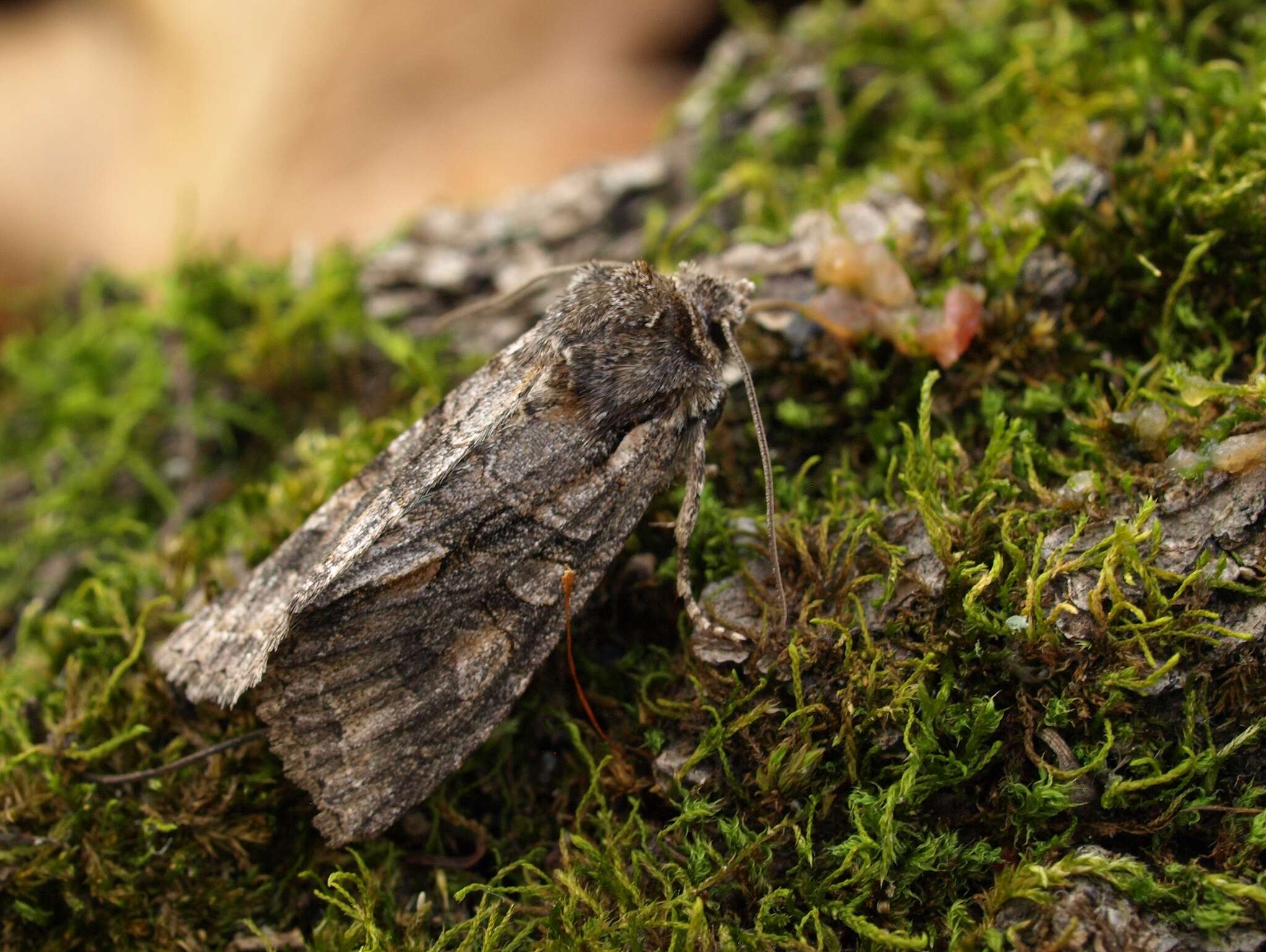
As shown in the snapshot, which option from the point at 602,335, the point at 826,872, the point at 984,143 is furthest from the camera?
the point at 984,143

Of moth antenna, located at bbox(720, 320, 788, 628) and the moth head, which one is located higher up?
the moth head

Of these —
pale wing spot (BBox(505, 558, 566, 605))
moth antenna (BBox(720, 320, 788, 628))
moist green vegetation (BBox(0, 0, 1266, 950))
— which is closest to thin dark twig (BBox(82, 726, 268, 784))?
moist green vegetation (BBox(0, 0, 1266, 950))

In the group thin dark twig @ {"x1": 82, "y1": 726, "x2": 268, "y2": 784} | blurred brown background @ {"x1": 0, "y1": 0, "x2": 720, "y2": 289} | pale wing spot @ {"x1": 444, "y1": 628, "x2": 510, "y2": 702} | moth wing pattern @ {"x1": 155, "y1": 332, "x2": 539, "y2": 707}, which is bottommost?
pale wing spot @ {"x1": 444, "y1": 628, "x2": 510, "y2": 702}

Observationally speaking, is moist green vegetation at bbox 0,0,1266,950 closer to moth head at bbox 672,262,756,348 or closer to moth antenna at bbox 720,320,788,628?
moth antenna at bbox 720,320,788,628

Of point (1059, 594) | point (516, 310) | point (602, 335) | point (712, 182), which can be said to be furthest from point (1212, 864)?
point (712, 182)

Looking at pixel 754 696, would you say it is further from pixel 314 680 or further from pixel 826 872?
pixel 314 680

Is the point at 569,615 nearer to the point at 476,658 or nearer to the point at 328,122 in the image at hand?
the point at 476,658

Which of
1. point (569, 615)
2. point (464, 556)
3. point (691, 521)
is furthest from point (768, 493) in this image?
point (464, 556)

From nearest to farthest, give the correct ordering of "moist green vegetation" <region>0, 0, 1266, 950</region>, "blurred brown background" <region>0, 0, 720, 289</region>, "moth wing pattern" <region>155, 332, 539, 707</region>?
"moist green vegetation" <region>0, 0, 1266, 950</region> → "moth wing pattern" <region>155, 332, 539, 707</region> → "blurred brown background" <region>0, 0, 720, 289</region>
